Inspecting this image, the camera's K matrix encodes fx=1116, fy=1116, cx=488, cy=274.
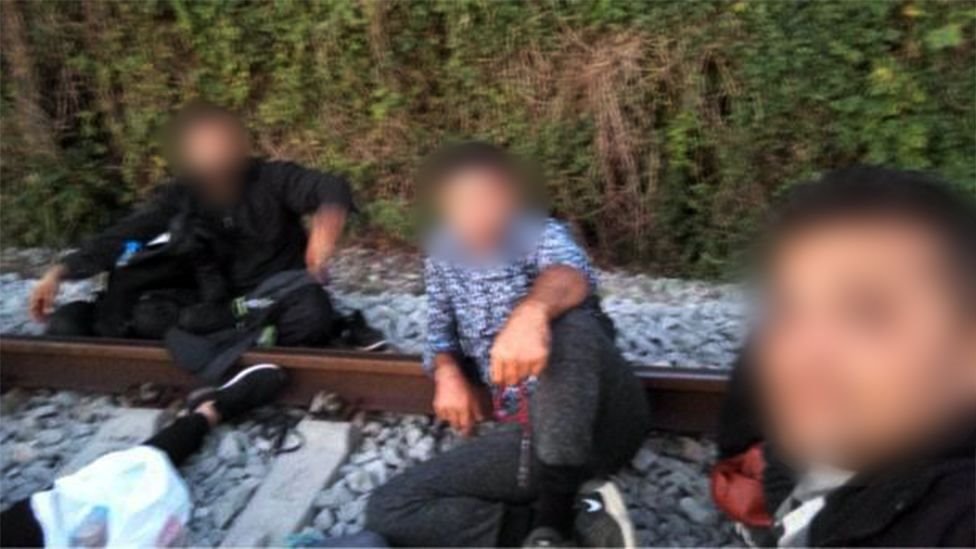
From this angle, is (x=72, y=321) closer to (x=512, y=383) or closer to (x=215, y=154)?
(x=215, y=154)

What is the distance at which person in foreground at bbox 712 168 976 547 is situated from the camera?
57.4 inches

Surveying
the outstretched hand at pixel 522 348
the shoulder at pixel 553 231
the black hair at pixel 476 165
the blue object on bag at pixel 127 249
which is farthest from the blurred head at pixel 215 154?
the outstretched hand at pixel 522 348

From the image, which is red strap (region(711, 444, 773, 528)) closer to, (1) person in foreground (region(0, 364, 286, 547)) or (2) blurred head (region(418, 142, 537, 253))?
(2) blurred head (region(418, 142, 537, 253))

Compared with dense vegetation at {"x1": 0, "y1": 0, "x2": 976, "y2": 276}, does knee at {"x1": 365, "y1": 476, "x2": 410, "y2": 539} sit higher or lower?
lower

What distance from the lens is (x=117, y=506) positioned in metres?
3.03

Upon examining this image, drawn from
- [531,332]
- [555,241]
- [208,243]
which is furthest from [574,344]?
[208,243]

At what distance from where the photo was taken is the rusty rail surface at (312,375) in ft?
12.1

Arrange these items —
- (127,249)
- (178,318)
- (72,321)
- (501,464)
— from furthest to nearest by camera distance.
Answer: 1. (72,321)
2. (127,249)
3. (178,318)
4. (501,464)

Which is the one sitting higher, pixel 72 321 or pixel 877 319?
pixel 877 319

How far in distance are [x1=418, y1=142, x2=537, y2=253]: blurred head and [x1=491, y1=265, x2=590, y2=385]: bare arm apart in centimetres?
23

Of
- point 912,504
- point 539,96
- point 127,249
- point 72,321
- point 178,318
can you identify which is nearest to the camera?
point 912,504

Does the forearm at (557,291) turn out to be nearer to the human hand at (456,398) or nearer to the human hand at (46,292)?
the human hand at (456,398)

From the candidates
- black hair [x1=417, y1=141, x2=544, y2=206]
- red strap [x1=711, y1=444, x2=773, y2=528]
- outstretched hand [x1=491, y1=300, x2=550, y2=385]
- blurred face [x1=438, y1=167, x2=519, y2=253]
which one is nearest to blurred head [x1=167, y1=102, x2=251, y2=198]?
black hair [x1=417, y1=141, x2=544, y2=206]

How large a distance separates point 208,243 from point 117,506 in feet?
5.17
